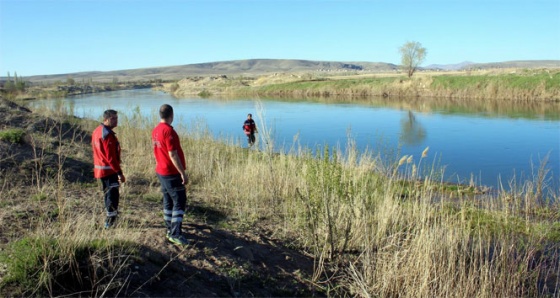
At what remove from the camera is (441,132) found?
19719 mm

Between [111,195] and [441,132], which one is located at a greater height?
[111,195]

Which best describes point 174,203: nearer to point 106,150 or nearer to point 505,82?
point 106,150

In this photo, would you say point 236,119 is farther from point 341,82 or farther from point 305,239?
point 341,82

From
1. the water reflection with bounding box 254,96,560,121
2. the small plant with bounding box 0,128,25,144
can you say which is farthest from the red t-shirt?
the water reflection with bounding box 254,96,560,121

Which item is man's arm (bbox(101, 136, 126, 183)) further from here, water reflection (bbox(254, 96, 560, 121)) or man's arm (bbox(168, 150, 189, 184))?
water reflection (bbox(254, 96, 560, 121))

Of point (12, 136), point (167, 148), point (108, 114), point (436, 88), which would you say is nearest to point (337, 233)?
point (167, 148)

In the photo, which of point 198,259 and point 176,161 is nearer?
point 198,259

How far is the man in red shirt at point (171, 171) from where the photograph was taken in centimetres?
505

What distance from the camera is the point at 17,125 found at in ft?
38.6

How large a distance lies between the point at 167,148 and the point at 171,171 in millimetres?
314

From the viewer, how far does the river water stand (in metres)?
12.6

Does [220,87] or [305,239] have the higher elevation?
[220,87]

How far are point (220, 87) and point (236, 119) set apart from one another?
34.5m

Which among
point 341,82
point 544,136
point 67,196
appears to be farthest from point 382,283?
point 341,82
